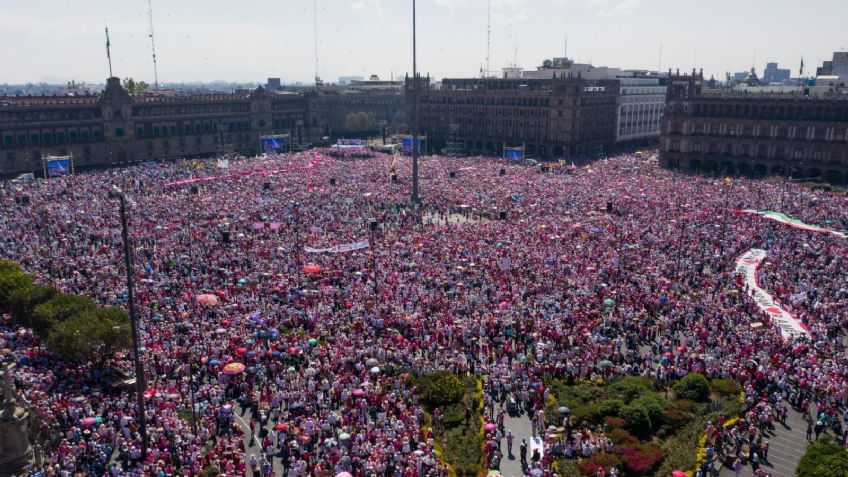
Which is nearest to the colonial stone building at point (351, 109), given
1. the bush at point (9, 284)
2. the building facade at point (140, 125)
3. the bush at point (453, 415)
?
the building facade at point (140, 125)

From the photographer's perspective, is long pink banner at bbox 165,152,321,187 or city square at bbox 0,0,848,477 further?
long pink banner at bbox 165,152,321,187

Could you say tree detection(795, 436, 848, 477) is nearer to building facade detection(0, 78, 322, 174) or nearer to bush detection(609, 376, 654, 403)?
bush detection(609, 376, 654, 403)

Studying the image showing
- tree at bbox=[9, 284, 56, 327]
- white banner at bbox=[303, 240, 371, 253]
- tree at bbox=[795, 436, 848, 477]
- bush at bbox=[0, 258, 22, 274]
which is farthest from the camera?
white banner at bbox=[303, 240, 371, 253]

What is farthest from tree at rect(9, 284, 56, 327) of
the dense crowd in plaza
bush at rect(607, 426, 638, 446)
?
bush at rect(607, 426, 638, 446)

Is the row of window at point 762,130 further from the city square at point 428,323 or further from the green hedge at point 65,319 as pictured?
the green hedge at point 65,319

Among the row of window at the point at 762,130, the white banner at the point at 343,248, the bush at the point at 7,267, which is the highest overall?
the row of window at the point at 762,130

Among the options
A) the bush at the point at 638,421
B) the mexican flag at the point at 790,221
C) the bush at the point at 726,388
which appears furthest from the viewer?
the mexican flag at the point at 790,221

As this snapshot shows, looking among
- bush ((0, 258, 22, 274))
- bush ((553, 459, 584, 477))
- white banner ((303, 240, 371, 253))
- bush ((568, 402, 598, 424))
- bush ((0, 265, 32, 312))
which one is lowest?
bush ((553, 459, 584, 477))
